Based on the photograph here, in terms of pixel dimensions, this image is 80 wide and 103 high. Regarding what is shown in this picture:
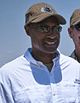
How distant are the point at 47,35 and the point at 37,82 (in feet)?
1.08

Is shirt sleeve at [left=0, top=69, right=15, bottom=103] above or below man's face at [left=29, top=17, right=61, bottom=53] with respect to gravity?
below

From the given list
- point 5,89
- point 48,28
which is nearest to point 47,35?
point 48,28

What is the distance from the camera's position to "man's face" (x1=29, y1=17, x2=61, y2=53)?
230 centimetres

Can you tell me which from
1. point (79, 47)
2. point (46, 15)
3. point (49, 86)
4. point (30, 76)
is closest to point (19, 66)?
point (30, 76)

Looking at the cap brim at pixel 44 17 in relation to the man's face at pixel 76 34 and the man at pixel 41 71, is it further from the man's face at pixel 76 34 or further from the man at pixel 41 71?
the man's face at pixel 76 34

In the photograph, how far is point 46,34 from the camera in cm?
231

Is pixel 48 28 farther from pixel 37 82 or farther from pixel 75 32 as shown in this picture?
pixel 75 32

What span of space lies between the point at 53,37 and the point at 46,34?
2.2 inches

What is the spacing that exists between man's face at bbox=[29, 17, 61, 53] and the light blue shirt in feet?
0.35

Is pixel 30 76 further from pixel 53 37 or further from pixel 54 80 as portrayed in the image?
pixel 53 37

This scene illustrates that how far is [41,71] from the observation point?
7.73 feet

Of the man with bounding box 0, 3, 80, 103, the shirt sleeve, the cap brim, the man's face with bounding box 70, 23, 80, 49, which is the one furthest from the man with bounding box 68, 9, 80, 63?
the shirt sleeve

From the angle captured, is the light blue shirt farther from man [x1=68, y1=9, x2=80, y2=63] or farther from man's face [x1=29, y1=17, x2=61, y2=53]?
man [x1=68, y1=9, x2=80, y2=63]

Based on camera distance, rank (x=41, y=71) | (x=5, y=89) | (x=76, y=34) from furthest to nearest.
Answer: (x=76, y=34) → (x=41, y=71) → (x=5, y=89)
